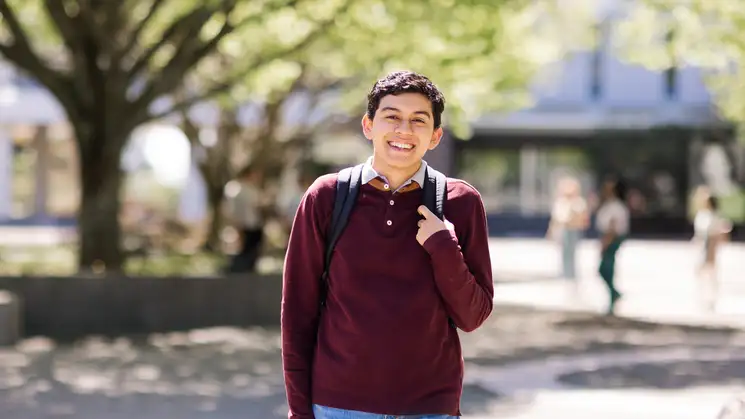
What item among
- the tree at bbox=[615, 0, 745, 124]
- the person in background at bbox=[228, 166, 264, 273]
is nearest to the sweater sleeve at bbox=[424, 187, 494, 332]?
the tree at bbox=[615, 0, 745, 124]

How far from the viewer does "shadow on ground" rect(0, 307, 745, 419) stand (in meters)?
9.99

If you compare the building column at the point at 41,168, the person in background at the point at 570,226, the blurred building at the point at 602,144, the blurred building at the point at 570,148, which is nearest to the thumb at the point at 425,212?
the person in background at the point at 570,226

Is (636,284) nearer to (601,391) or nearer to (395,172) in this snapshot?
(601,391)

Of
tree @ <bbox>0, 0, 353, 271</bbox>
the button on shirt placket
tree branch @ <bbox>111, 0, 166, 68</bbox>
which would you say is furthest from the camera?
tree branch @ <bbox>111, 0, 166, 68</bbox>

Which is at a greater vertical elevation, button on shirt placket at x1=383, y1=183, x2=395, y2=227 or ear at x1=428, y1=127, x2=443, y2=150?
ear at x1=428, y1=127, x2=443, y2=150

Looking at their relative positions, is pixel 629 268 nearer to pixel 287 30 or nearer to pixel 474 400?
pixel 287 30

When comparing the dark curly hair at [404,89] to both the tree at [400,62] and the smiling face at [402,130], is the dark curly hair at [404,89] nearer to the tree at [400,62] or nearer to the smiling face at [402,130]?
the smiling face at [402,130]

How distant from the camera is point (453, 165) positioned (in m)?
51.8

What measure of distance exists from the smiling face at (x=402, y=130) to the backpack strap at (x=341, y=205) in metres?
0.09

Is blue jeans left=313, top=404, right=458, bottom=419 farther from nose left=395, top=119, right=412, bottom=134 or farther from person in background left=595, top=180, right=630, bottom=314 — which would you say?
person in background left=595, top=180, right=630, bottom=314

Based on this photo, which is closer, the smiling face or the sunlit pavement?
the smiling face

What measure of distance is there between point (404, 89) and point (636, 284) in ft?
66.3

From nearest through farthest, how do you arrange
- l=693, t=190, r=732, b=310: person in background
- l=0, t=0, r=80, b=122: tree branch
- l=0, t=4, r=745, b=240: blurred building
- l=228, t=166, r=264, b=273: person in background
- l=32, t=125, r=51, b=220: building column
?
l=0, t=0, r=80, b=122: tree branch < l=693, t=190, r=732, b=310: person in background < l=228, t=166, r=264, b=273: person in background < l=0, t=4, r=745, b=240: blurred building < l=32, t=125, r=51, b=220: building column

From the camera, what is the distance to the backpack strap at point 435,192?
3.84m
